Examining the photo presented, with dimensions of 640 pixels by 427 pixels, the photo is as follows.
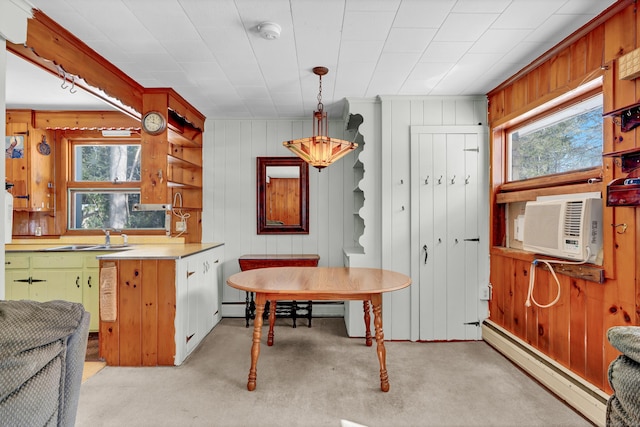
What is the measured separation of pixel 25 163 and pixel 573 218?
494cm

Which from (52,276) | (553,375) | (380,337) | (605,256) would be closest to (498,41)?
(605,256)

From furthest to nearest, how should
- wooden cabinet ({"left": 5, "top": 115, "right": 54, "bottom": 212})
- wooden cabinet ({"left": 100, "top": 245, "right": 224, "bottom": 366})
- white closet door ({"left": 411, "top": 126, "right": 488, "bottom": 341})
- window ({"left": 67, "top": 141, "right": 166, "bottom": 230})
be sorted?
window ({"left": 67, "top": 141, "right": 166, "bottom": 230}) < wooden cabinet ({"left": 5, "top": 115, "right": 54, "bottom": 212}) < white closet door ({"left": 411, "top": 126, "right": 488, "bottom": 341}) < wooden cabinet ({"left": 100, "top": 245, "right": 224, "bottom": 366})

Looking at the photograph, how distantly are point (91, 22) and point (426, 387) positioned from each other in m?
3.10

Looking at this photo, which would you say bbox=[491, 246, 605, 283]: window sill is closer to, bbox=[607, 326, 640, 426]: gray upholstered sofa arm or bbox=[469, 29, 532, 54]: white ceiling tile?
bbox=[607, 326, 640, 426]: gray upholstered sofa arm

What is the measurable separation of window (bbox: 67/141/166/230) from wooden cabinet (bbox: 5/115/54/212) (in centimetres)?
33

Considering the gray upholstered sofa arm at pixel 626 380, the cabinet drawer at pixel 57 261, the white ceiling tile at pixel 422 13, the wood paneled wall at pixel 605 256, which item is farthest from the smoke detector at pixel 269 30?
the cabinet drawer at pixel 57 261

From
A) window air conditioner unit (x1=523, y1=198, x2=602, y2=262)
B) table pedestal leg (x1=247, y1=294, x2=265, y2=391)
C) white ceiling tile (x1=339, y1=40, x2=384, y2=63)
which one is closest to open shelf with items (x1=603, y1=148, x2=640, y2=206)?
window air conditioner unit (x1=523, y1=198, x2=602, y2=262)

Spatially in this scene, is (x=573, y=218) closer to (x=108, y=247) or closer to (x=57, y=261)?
(x=108, y=247)

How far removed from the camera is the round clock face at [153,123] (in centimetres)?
298

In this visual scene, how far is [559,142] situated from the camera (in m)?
2.50

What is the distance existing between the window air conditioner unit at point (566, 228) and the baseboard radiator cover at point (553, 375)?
0.76 metres

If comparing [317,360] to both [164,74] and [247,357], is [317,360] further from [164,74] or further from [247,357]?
[164,74]

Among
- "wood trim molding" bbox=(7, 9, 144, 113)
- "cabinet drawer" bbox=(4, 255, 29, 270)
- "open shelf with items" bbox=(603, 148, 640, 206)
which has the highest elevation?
"wood trim molding" bbox=(7, 9, 144, 113)

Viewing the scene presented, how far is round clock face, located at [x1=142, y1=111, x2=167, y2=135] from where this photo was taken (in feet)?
9.79
